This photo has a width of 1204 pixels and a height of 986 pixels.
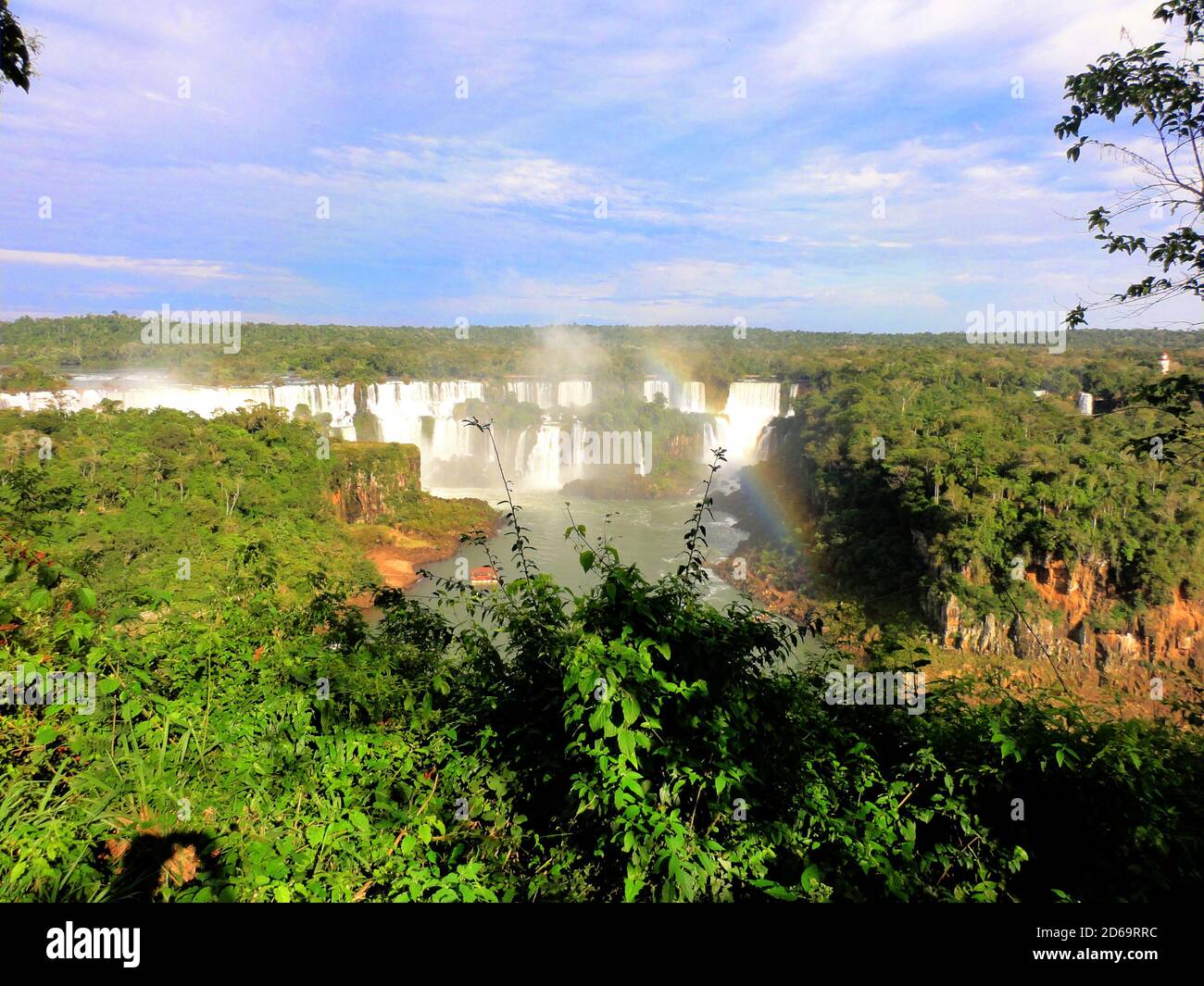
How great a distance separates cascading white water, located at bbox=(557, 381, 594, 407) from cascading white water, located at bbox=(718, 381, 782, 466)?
43.4 feet

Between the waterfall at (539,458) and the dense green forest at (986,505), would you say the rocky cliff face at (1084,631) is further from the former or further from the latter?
the waterfall at (539,458)

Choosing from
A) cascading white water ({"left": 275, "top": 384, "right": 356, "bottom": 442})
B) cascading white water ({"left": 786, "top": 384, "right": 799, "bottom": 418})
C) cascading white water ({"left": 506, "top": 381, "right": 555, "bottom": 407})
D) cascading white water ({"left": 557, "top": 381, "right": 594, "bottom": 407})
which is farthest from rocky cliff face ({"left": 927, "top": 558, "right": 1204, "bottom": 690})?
cascading white water ({"left": 557, "top": 381, "right": 594, "bottom": 407})

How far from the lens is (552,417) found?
5878 centimetres

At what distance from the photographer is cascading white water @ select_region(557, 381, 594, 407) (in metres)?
63.6

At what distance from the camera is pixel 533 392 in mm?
61156

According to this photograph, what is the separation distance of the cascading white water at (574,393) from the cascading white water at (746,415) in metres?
13.2

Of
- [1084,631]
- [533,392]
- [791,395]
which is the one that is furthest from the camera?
[533,392]

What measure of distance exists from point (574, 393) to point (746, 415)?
16.3 meters

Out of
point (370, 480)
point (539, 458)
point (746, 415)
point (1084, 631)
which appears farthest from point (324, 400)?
point (1084, 631)

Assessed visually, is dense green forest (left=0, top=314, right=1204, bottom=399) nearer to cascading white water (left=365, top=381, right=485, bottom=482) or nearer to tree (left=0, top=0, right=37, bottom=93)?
cascading white water (left=365, top=381, right=485, bottom=482)

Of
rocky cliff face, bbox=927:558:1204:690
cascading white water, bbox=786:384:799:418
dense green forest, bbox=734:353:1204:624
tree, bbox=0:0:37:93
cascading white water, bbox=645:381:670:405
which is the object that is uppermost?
cascading white water, bbox=645:381:670:405

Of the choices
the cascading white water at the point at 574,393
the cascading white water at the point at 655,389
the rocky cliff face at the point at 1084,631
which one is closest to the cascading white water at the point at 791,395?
the cascading white water at the point at 655,389

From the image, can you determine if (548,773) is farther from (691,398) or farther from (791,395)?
(691,398)

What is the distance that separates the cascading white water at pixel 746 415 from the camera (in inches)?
2361
